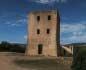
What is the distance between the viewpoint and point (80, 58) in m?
10.5

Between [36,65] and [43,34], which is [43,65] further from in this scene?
[43,34]

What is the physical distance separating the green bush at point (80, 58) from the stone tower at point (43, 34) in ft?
87.5

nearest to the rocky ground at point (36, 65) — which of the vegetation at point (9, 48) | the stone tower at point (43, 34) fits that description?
the stone tower at point (43, 34)

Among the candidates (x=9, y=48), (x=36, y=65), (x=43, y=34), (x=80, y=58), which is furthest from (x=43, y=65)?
(x=9, y=48)

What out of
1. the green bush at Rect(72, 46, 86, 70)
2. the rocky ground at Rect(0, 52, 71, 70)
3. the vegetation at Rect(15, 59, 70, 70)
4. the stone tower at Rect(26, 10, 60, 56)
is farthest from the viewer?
the stone tower at Rect(26, 10, 60, 56)

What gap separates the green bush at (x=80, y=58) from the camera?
34.1 ft

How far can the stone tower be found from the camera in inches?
1483

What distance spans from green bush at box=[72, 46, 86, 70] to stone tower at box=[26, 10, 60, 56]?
87.5ft

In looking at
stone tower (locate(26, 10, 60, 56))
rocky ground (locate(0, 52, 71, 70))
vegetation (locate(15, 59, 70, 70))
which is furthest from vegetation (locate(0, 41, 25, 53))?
vegetation (locate(15, 59, 70, 70))

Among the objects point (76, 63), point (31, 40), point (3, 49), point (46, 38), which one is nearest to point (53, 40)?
point (46, 38)

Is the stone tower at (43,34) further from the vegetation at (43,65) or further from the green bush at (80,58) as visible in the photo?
the green bush at (80,58)

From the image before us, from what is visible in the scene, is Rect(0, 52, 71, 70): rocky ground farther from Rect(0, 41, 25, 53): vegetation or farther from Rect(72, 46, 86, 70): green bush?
Rect(0, 41, 25, 53): vegetation

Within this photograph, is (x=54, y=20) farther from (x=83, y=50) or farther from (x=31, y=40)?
(x=83, y=50)

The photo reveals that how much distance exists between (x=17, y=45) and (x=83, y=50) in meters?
41.3
